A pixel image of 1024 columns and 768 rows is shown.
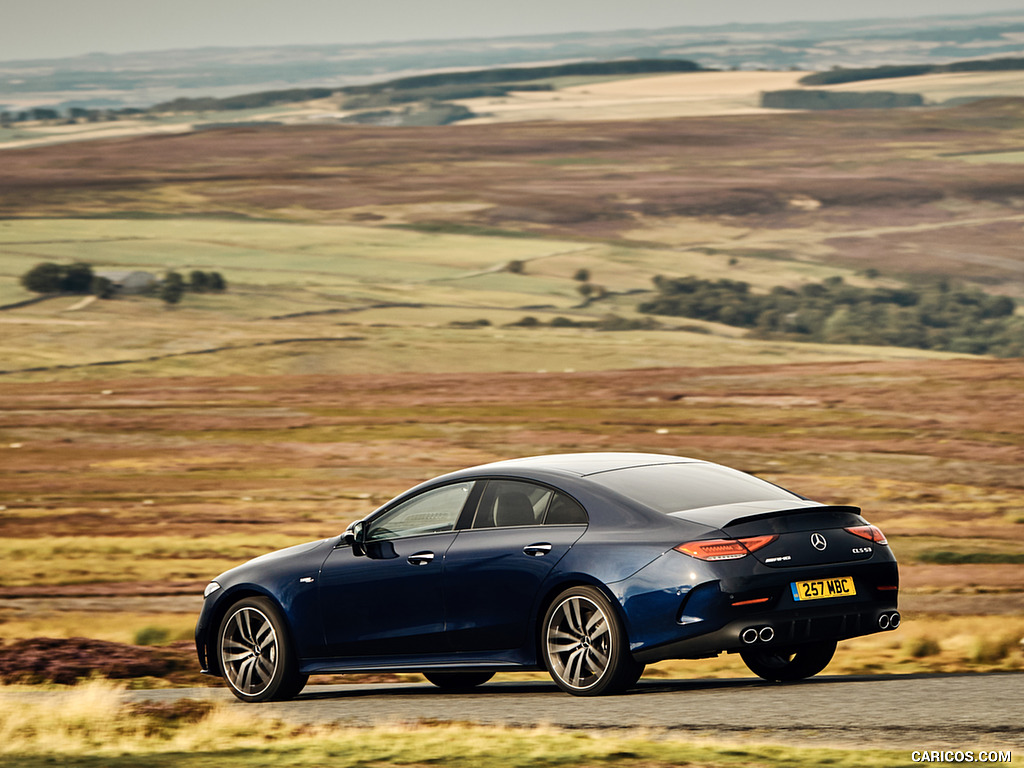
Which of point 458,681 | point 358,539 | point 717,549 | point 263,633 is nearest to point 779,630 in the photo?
point 717,549

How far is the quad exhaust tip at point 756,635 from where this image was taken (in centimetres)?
791

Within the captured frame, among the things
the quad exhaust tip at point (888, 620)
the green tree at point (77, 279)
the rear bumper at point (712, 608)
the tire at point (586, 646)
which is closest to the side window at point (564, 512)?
the tire at point (586, 646)

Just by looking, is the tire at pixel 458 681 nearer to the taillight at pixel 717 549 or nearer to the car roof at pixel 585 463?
the car roof at pixel 585 463

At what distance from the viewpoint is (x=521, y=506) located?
8750mm

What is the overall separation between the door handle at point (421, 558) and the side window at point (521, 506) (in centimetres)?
33

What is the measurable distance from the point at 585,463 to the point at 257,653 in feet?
8.30

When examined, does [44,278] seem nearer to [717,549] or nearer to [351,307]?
[351,307]

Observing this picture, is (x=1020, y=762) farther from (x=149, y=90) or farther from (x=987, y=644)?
(x=149, y=90)

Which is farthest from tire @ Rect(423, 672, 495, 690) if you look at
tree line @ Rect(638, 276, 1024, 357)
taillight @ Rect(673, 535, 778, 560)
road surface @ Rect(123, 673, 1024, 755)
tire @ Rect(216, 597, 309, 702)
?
tree line @ Rect(638, 276, 1024, 357)

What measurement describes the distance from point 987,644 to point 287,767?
6.93 metres

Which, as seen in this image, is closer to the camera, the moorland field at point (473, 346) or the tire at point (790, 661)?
the tire at point (790, 661)

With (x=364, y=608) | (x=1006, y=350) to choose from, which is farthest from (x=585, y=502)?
(x=1006, y=350)

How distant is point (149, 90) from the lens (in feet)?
349

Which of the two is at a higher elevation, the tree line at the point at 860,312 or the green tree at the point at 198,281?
the green tree at the point at 198,281
